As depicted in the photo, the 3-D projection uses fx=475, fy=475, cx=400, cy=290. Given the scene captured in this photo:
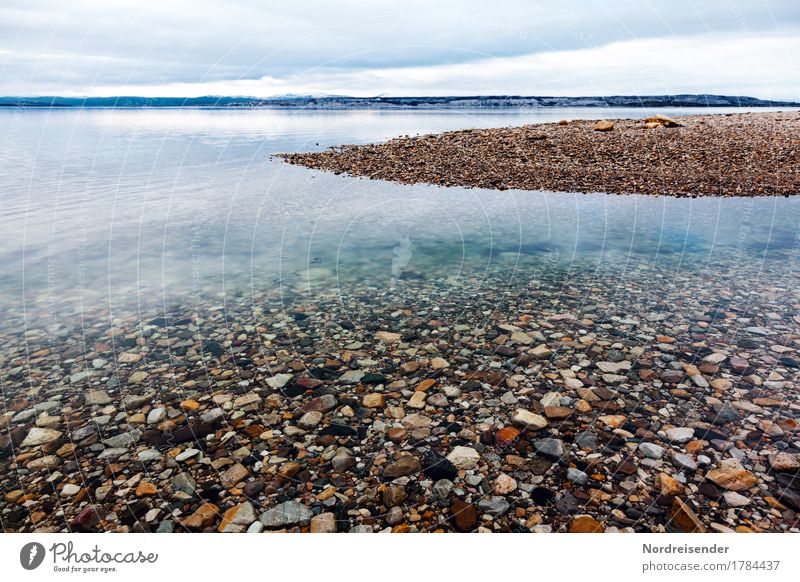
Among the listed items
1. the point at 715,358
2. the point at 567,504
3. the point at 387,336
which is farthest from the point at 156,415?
the point at 715,358

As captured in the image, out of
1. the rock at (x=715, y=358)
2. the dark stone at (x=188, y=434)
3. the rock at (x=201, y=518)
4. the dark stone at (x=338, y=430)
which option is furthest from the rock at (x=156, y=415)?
the rock at (x=715, y=358)

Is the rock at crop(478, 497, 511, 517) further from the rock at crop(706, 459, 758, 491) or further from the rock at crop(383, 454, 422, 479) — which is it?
the rock at crop(706, 459, 758, 491)

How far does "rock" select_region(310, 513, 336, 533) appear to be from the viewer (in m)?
5.32

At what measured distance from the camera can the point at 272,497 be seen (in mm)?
5812

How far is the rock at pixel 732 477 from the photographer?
18.8ft

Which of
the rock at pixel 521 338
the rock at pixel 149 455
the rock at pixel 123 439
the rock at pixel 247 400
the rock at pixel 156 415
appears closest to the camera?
the rock at pixel 149 455

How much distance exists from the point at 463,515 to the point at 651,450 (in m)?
2.86

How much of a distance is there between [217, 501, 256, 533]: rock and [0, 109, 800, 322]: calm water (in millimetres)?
7679

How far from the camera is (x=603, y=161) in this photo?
28984mm

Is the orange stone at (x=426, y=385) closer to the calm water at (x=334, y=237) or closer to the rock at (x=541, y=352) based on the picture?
the rock at (x=541, y=352)

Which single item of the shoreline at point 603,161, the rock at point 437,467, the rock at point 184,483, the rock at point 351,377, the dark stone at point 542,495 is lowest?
the rock at point 184,483

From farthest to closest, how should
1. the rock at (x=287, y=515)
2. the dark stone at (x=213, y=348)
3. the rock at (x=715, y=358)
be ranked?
the dark stone at (x=213, y=348) → the rock at (x=715, y=358) → the rock at (x=287, y=515)

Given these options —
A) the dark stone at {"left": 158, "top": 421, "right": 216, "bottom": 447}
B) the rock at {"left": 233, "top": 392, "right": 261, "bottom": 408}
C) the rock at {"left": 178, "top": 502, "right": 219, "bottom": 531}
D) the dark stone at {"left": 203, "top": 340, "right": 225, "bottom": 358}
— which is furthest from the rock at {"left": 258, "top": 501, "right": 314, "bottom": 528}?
the dark stone at {"left": 203, "top": 340, "right": 225, "bottom": 358}
